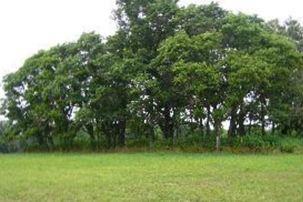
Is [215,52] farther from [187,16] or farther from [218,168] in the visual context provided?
[218,168]

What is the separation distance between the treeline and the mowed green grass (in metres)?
12.6

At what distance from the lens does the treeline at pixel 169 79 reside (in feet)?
135

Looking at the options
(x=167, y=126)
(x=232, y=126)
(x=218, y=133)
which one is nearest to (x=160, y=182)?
(x=218, y=133)

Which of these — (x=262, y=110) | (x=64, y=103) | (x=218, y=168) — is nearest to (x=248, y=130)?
(x=262, y=110)

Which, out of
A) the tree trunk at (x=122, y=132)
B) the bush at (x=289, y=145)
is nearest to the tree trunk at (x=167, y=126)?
the tree trunk at (x=122, y=132)

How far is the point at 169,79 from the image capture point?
43.9m

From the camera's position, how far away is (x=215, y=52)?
140ft

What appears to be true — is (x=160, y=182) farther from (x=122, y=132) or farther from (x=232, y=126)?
(x=122, y=132)

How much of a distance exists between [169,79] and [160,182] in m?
23.5

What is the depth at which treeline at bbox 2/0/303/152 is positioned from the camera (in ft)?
135

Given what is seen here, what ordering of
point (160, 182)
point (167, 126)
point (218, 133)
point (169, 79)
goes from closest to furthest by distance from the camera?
point (160, 182) < point (218, 133) < point (169, 79) < point (167, 126)

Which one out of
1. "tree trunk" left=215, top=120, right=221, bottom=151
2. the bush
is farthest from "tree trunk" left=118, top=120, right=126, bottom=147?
the bush

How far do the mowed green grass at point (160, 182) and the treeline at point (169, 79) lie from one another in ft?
41.2

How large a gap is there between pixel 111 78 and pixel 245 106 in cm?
1010
